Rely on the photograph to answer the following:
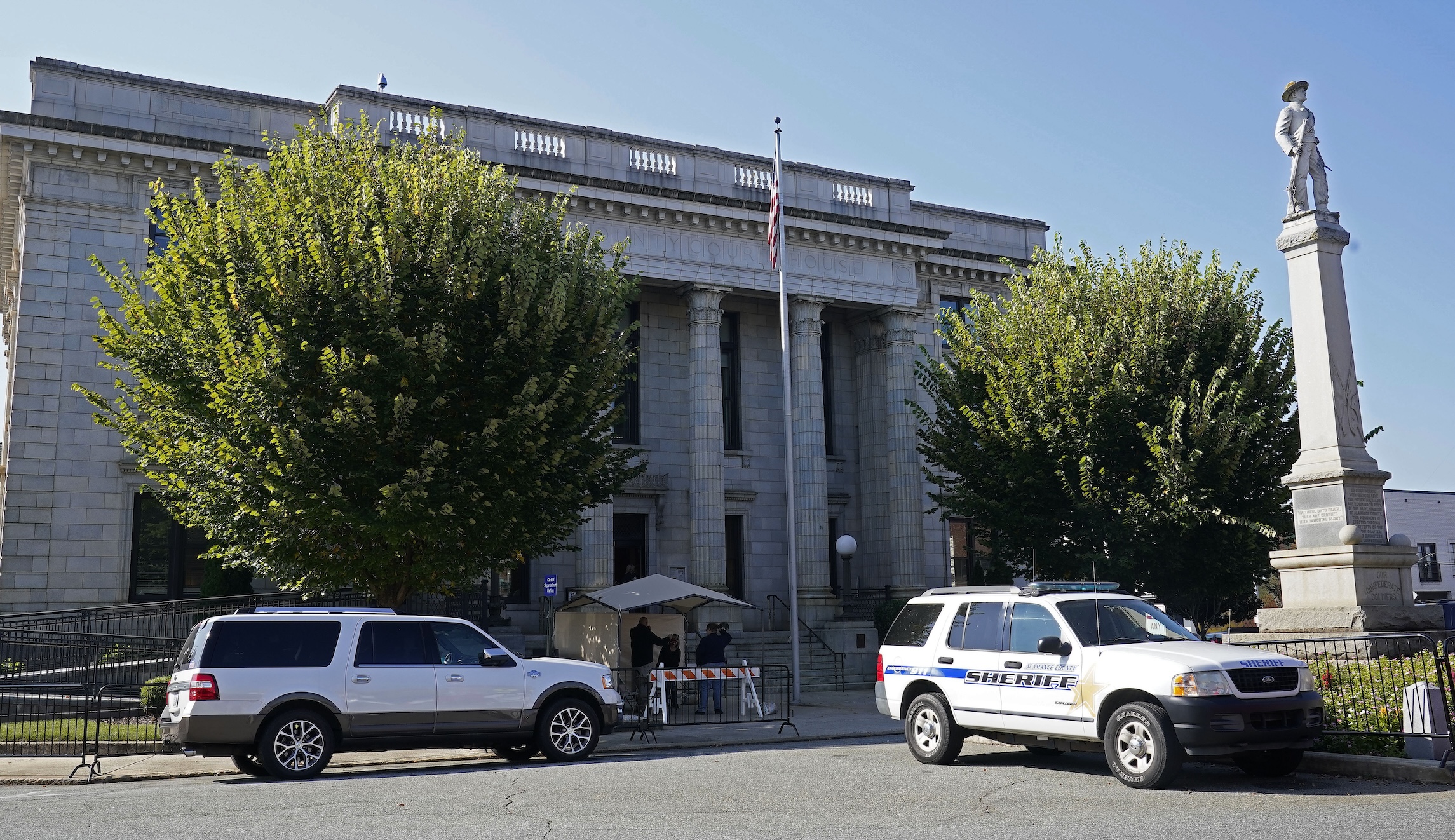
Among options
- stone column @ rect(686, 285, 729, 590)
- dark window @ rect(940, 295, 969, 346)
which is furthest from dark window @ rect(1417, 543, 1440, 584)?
stone column @ rect(686, 285, 729, 590)

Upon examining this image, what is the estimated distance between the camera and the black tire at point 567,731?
1438 centimetres

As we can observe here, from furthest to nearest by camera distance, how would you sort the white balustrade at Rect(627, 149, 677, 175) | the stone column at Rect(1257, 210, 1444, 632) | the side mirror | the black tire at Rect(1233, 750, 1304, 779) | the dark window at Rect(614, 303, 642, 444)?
→ the dark window at Rect(614, 303, 642, 444), the white balustrade at Rect(627, 149, 677, 175), the stone column at Rect(1257, 210, 1444, 632), the side mirror, the black tire at Rect(1233, 750, 1304, 779)

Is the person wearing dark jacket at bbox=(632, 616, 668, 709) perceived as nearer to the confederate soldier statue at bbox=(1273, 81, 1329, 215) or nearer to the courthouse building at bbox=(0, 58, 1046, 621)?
the courthouse building at bbox=(0, 58, 1046, 621)

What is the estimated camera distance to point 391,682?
13648 millimetres

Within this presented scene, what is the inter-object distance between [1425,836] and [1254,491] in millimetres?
17469

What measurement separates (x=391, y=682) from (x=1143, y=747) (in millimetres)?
8167

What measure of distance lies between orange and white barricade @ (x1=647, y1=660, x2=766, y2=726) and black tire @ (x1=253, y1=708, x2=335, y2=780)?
502 centimetres

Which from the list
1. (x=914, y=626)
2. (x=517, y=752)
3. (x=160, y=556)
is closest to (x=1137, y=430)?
(x=914, y=626)

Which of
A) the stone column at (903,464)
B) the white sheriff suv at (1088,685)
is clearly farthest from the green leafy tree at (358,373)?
the stone column at (903,464)

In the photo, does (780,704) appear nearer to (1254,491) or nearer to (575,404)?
(575,404)

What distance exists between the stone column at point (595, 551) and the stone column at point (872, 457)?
7922 mm

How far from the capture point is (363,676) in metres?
13.5

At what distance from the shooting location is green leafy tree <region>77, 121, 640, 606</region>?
1677 centimetres

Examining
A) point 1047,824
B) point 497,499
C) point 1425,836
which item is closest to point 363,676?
point 497,499
